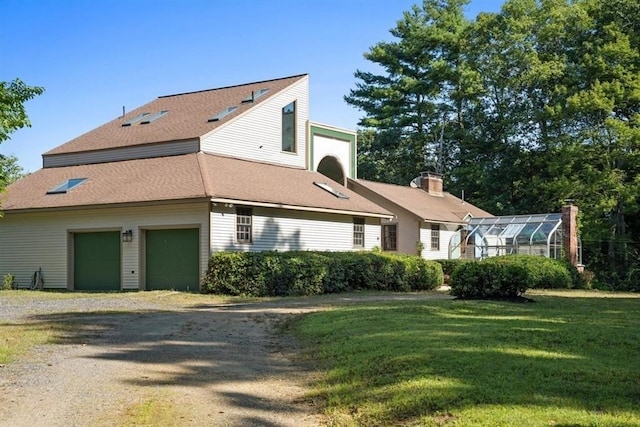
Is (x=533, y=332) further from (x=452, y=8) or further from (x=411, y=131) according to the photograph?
(x=452, y=8)

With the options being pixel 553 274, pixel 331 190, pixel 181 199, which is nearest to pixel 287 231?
pixel 331 190

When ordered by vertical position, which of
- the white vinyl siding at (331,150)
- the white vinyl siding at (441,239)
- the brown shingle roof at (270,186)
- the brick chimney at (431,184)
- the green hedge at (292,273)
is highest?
the white vinyl siding at (331,150)

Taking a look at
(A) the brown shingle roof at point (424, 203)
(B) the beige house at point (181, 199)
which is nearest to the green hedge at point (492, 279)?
(B) the beige house at point (181, 199)

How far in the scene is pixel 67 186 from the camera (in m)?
24.0

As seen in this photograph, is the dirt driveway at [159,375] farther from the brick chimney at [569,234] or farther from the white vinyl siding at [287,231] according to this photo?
the brick chimney at [569,234]

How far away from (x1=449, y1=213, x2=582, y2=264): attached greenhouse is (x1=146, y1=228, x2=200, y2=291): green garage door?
52.4 feet

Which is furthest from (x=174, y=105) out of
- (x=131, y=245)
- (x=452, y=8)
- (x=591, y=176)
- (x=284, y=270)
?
(x=452, y=8)

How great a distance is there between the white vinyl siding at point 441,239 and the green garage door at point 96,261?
15249mm

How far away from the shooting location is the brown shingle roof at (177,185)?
69.3ft

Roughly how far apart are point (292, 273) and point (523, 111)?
2904cm

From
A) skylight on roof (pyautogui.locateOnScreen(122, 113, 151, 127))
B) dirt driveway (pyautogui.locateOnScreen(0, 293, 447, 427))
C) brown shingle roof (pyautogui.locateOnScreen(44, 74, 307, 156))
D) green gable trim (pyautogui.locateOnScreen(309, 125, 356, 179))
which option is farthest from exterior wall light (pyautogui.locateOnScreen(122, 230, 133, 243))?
green gable trim (pyautogui.locateOnScreen(309, 125, 356, 179))

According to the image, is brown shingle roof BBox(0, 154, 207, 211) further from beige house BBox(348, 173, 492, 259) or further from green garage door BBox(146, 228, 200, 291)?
beige house BBox(348, 173, 492, 259)

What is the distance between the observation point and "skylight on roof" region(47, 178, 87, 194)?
2369cm

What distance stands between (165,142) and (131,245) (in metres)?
4.70
